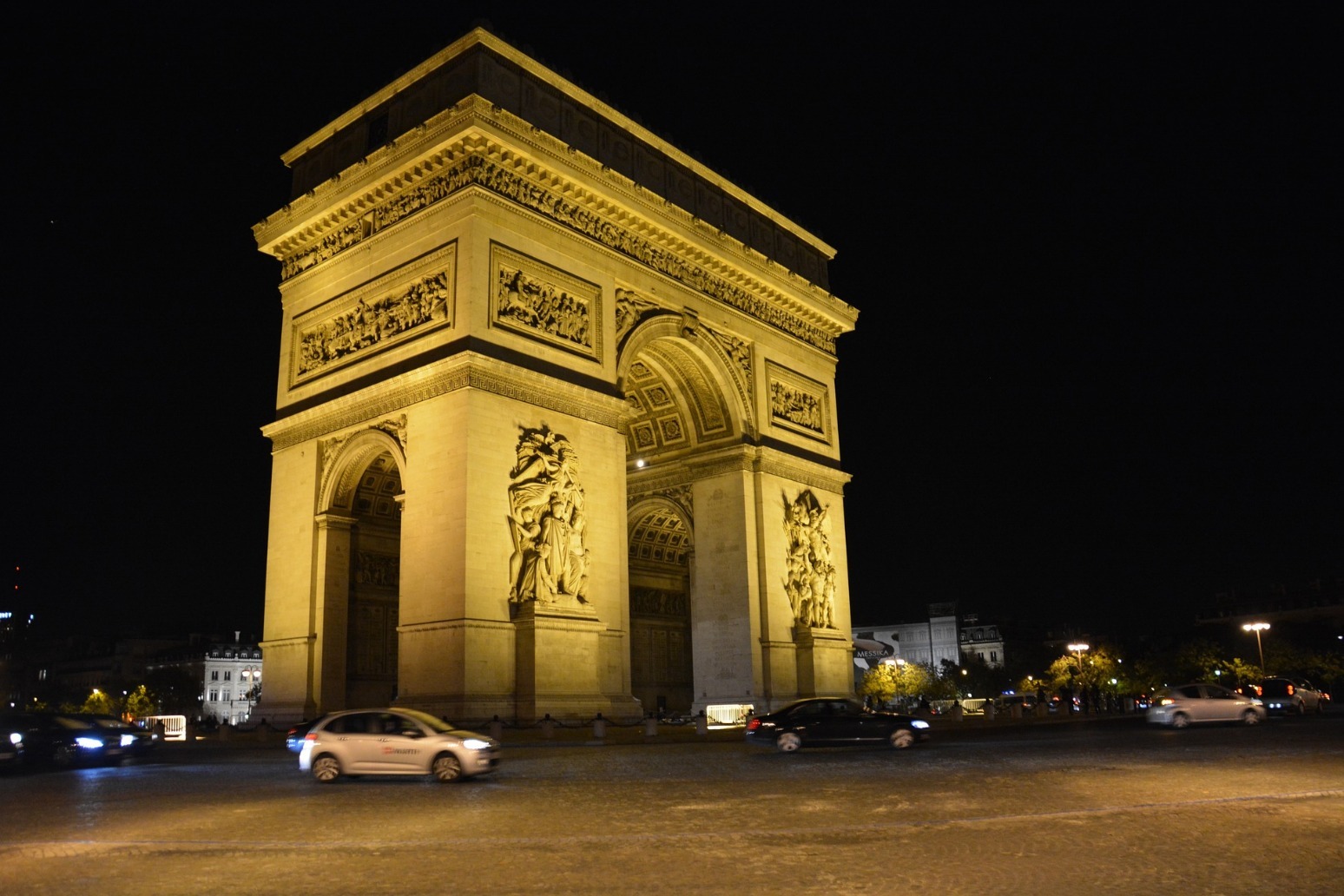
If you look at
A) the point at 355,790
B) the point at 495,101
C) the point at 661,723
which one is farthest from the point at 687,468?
the point at 355,790

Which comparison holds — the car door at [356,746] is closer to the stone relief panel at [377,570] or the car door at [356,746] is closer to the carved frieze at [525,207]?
the stone relief panel at [377,570]

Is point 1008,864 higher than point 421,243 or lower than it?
lower

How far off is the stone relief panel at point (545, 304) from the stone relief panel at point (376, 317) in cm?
113

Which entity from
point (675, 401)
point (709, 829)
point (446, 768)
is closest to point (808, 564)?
point (675, 401)

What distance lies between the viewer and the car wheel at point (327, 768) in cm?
1571

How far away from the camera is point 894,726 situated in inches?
837

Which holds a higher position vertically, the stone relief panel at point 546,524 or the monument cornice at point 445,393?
the monument cornice at point 445,393

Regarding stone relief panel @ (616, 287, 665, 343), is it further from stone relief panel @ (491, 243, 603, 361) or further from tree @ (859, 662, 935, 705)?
tree @ (859, 662, 935, 705)

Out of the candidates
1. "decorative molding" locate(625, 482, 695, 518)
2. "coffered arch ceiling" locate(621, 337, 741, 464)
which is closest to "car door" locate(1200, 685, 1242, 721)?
"coffered arch ceiling" locate(621, 337, 741, 464)

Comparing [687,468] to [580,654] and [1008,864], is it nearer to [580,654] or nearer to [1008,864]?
[580,654]

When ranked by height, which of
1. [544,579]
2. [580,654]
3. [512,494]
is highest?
[512,494]

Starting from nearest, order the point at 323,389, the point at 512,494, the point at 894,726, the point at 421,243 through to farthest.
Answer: the point at 894,726 → the point at 512,494 → the point at 421,243 → the point at 323,389

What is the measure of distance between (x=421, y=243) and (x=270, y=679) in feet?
36.4

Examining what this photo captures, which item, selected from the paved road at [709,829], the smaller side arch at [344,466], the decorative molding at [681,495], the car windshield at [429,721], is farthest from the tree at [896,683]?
the car windshield at [429,721]
